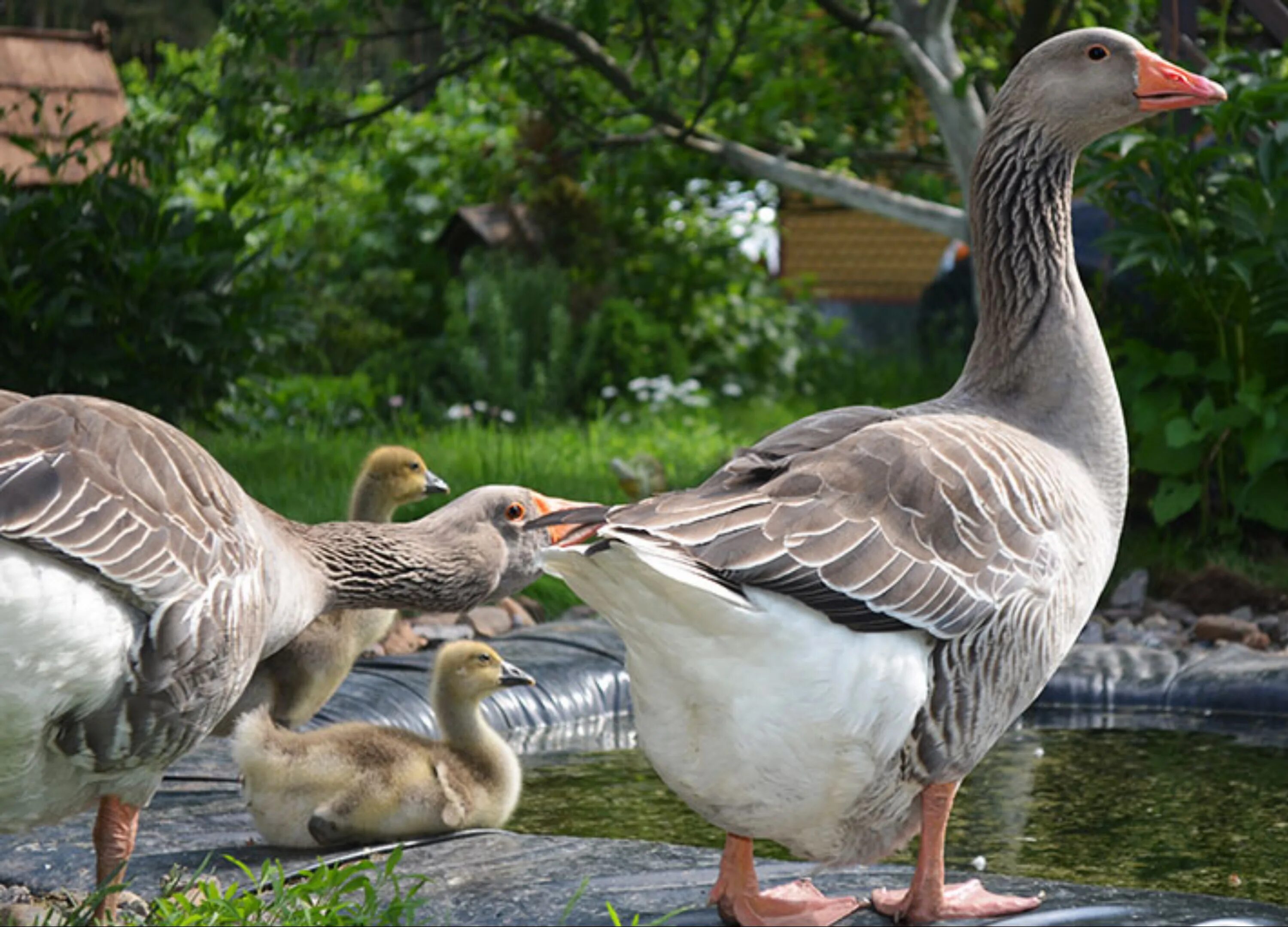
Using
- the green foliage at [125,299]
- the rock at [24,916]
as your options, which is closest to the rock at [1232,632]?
the rock at [24,916]

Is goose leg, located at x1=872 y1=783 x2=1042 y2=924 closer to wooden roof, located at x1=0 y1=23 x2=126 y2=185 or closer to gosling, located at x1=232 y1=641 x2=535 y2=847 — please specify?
gosling, located at x1=232 y1=641 x2=535 y2=847

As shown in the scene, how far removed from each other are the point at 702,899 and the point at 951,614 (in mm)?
958

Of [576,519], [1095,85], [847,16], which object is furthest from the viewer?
[847,16]

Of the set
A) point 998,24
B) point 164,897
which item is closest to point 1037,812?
point 164,897

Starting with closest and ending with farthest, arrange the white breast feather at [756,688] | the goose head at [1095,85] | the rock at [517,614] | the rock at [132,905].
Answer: the white breast feather at [756,688]
the rock at [132,905]
the goose head at [1095,85]
the rock at [517,614]

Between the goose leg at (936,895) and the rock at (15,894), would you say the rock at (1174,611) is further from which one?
the rock at (15,894)

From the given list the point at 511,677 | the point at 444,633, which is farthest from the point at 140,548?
the point at 444,633

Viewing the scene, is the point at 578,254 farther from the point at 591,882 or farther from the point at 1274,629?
the point at 591,882

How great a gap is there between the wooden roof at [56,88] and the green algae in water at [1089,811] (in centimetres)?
776

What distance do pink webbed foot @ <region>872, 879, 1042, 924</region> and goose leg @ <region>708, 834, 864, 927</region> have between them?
0.09 m

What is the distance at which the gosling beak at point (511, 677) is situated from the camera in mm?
5094

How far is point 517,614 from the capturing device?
26.0 feet

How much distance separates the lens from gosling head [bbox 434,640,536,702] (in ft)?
16.5

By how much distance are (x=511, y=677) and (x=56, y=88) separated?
948 cm
